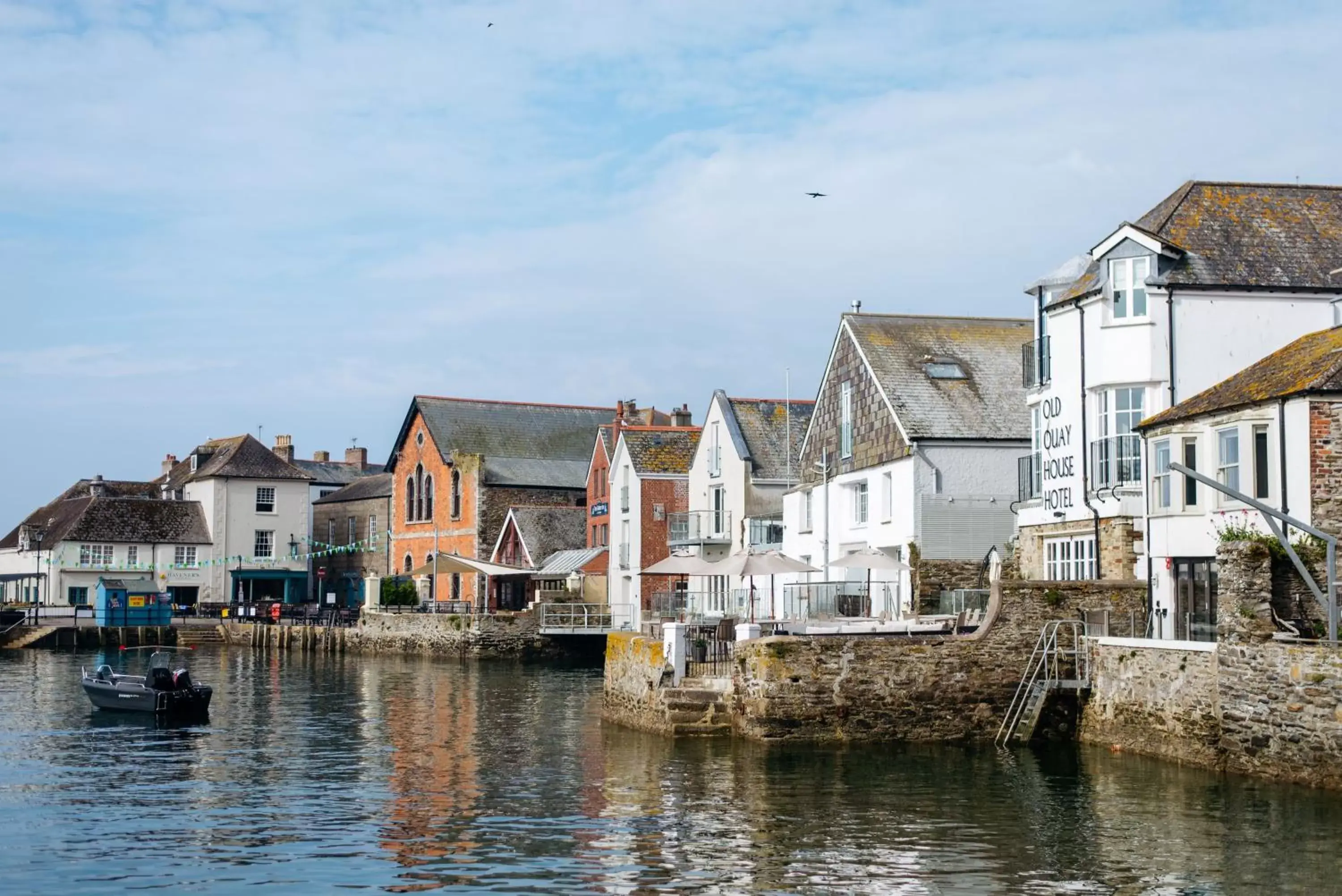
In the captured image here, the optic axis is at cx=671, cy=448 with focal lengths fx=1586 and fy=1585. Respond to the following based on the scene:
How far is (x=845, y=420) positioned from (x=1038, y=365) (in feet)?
40.7

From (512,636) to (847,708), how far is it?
37.2 meters

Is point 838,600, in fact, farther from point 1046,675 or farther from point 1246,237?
point 1246,237

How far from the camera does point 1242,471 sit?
29.6 metres

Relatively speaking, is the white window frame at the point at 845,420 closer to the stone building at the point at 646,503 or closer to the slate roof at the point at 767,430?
the slate roof at the point at 767,430

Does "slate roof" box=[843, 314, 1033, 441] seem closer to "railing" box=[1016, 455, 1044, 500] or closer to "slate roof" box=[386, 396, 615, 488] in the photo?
"railing" box=[1016, 455, 1044, 500]

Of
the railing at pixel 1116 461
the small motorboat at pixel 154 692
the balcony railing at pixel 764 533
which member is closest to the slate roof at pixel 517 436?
the balcony railing at pixel 764 533

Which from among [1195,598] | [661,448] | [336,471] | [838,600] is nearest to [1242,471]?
[1195,598]

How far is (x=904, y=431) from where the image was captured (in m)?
45.5

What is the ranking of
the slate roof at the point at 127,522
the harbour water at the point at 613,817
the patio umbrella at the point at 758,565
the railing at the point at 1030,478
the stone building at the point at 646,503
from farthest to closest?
1. the slate roof at the point at 127,522
2. the stone building at the point at 646,503
3. the patio umbrella at the point at 758,565
4. the railing at the point at 1030,478
5. the harbour water at the point at 613,817

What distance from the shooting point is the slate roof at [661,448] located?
229 ft

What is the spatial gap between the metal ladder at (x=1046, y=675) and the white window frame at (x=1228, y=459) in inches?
170

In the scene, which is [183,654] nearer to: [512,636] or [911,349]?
[512,636]

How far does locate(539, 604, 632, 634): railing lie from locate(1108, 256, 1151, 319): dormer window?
113 ft

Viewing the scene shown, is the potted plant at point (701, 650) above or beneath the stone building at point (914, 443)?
beneath
